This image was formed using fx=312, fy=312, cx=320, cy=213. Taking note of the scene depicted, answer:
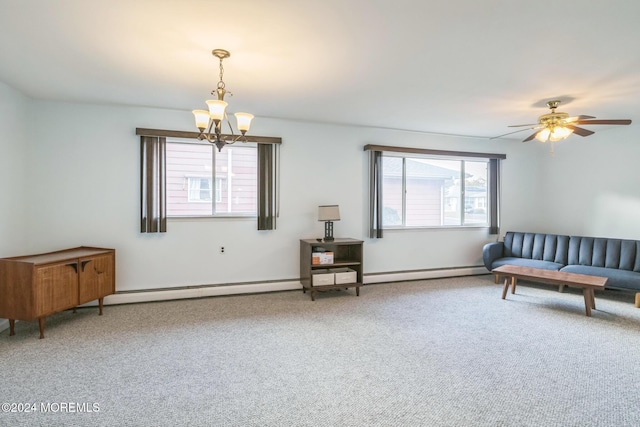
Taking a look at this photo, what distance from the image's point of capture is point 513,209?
613 cm

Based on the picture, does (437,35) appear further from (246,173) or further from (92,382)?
(92,382)

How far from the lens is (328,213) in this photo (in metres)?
4.48

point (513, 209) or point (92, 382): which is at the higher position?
point (513, 209)

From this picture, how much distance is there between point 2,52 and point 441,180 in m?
5.92

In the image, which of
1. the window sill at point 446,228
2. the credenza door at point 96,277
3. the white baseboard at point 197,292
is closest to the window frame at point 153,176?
A: the credenza door at point 96,277

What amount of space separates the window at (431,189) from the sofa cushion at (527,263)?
770 mm

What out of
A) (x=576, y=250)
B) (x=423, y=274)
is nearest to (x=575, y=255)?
(x=576, y=250)

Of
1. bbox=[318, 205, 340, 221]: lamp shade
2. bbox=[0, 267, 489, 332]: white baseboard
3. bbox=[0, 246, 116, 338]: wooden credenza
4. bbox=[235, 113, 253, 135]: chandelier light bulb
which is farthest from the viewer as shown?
bbox=[318, 205, 340, 221]: lamp shade

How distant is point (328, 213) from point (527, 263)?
342cm

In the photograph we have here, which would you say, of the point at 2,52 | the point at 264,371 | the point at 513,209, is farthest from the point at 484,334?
the point at 2,52

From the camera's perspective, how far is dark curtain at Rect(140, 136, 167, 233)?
13.4ft

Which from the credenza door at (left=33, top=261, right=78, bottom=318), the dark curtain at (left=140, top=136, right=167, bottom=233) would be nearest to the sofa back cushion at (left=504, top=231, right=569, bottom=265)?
the dark curtain at (left=140, top=136, right=167, bottom=233)

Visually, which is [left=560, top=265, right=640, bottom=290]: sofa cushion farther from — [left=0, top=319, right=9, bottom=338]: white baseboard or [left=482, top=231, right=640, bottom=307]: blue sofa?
[left=0, top=319, right=9, bottom=338]: white baseboard

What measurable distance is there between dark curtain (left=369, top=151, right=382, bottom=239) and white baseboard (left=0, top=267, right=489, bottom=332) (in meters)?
0.77
